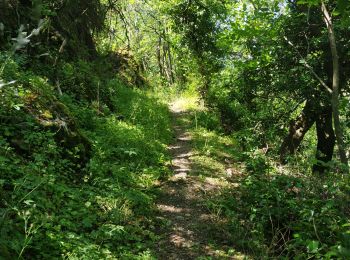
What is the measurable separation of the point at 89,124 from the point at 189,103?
8.48m

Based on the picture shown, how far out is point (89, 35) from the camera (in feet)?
41.2

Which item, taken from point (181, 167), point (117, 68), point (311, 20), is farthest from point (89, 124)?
point (117, 68)

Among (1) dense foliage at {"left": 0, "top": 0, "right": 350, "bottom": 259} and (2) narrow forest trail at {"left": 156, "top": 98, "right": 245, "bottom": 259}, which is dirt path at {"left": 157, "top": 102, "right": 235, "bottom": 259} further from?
(1) dense foliage at {"left": 0, "top": 0, "right": 350, "bottom": 259}

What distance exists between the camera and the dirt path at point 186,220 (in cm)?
459

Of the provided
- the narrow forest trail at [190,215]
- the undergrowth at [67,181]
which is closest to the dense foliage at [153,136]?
the undergrowth at [67,181]

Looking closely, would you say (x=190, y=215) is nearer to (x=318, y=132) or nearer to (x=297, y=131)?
(x=297, y=131)

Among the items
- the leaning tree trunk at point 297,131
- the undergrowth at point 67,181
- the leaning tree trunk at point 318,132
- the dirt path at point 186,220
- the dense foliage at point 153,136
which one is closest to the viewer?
the undergrowth at point 67,181

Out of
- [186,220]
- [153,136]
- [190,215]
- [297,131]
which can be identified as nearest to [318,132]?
[297,131]

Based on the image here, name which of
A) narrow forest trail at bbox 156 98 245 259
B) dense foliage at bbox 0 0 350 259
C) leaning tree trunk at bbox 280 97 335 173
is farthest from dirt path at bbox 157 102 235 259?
leaning tree trunk at bbox 280 97 335 173

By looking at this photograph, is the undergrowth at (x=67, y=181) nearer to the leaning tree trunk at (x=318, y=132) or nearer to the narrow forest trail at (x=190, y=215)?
the narrow forest trail at (x=190, y=215)

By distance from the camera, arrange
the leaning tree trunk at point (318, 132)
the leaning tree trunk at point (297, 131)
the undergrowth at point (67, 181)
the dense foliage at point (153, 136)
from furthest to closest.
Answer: the leaning tree trunk at point (297, 131) < the leaning tree trunk at point (318, 132) < the dense foliage at point (153, 136) < the undergrowth at point (67, 181)

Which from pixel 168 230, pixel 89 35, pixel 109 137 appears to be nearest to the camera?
pixel 168 230

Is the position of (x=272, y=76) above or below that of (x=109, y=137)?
above

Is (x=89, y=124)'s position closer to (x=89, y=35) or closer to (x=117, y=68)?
(x=89, y=35)
